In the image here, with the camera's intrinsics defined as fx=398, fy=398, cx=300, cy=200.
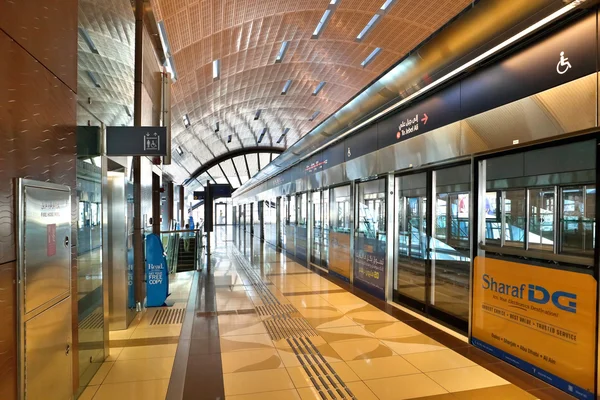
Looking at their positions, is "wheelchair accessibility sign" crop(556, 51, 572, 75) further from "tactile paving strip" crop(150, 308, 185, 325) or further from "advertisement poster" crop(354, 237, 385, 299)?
"tactile paving strip" crop(150, 308, 185, 325)

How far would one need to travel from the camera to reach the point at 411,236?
5.88 metres

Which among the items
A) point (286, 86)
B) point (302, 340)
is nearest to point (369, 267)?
point (302, 340)

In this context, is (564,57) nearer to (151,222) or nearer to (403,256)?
(403,256)

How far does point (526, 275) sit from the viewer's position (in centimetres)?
351

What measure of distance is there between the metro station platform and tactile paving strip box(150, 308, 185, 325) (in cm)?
8

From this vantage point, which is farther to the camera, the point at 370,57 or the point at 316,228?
the point at 370,57

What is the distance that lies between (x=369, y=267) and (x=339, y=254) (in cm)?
165

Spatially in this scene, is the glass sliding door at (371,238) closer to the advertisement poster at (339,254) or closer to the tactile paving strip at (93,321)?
the advertisement poster at (339,254)

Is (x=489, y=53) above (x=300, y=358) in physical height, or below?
above

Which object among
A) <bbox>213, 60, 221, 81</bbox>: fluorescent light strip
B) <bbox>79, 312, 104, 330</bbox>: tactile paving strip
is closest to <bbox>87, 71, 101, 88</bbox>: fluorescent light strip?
<bbox>79, 312, 104, 330</bbox>: tactile paving strip

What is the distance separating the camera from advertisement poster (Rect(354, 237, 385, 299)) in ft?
21.2

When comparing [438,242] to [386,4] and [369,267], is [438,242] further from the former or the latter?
[386,4]

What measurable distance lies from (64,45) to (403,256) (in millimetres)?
5028

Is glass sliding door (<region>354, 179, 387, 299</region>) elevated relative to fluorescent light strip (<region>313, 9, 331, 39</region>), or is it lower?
lower
